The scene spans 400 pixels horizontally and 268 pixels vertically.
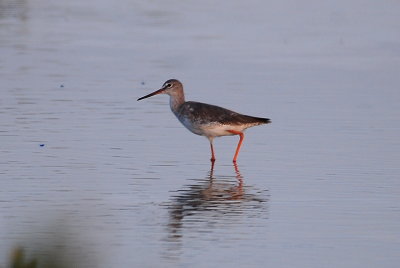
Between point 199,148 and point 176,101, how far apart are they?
794mm

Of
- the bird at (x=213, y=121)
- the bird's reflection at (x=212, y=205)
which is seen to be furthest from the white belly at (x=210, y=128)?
the bird's reflection at (x=212, y=205)

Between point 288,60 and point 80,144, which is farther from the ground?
point 288,60

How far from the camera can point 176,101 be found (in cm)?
1514

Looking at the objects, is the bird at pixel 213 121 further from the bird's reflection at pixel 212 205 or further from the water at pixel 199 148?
the bird's reflection at pixel 212 205

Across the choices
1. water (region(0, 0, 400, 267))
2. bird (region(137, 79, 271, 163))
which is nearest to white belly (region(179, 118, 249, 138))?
bird (region(137, 79, 271, 163))

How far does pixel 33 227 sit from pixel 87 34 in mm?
15437

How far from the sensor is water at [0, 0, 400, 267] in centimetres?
976

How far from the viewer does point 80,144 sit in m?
14.1

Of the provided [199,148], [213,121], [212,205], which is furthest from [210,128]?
[212,205]

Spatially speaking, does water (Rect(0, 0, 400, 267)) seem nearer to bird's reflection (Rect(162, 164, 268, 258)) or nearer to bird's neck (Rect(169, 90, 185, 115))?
bird's reflection (Rect(162, 164, 268, 258))

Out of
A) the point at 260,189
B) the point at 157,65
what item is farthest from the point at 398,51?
the point at 260,189

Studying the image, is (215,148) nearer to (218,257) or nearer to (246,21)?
(218,257)

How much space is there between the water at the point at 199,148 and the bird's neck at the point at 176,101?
1.33 ft

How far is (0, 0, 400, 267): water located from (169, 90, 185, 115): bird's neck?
0.41 m
